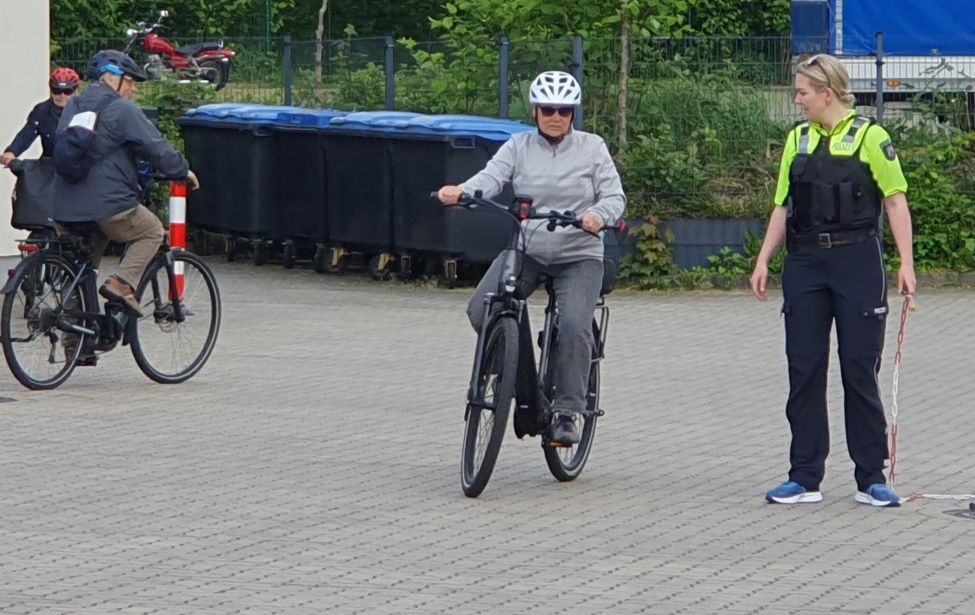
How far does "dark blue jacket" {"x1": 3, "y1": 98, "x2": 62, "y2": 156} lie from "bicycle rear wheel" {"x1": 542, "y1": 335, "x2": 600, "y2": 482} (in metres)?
6.67

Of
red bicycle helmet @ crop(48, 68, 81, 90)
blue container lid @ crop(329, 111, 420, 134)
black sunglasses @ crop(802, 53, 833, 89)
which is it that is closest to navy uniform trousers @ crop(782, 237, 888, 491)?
black sunglasses @ crop(802, 53, 833, 89)

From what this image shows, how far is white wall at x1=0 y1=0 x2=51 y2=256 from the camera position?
16.1 metres

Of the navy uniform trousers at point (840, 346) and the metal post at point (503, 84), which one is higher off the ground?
the metal post at point (503, 84)

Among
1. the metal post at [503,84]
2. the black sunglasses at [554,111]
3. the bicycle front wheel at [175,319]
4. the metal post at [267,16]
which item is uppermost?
the metal post at [267,16]

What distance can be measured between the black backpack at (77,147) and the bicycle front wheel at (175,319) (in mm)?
660

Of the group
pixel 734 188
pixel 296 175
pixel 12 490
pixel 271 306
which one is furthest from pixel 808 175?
pixel 296 175

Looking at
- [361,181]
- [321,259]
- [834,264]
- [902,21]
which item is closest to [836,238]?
[834,264]

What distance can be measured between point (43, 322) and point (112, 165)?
36.0 inches

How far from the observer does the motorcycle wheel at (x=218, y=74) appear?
21.8 m

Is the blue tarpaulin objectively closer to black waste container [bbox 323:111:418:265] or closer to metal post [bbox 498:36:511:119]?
metal post [bbox 498:36:511:119]

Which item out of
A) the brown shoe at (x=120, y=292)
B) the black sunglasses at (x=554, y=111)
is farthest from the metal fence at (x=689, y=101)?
the black sunglasses at (x=554, y=111)

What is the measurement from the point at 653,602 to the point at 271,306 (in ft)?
31.2

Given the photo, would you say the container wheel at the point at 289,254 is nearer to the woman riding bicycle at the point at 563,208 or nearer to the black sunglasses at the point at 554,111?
the woman riding bicycle at the point at 563,208

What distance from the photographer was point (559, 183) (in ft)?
27.9
